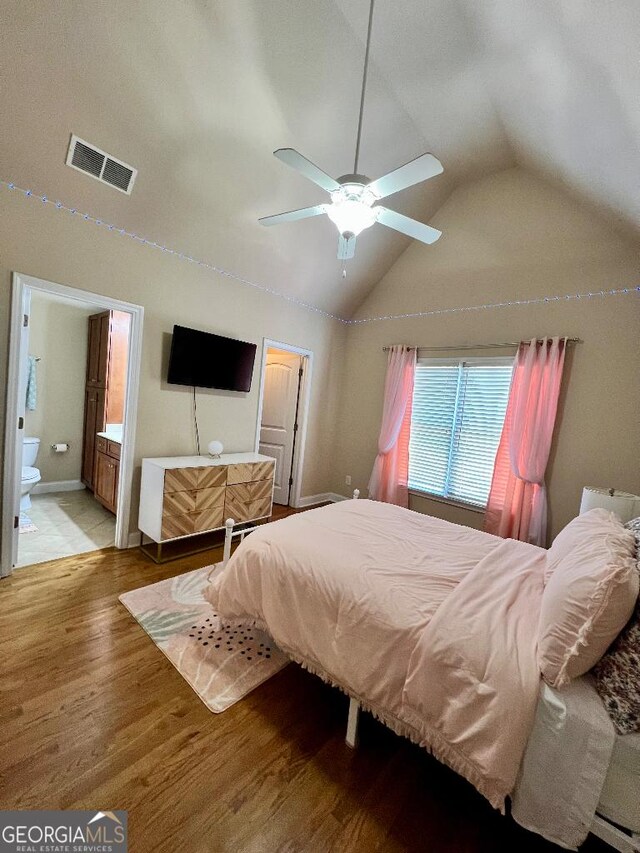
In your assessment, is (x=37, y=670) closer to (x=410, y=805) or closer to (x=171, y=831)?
(x=171, y=831)

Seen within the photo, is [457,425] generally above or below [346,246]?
below

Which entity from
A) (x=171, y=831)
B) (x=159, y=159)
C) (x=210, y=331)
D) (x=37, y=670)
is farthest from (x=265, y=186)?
(x=171, y=831)

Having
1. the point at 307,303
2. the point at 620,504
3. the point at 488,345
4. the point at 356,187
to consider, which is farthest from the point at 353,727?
the point at 307,303

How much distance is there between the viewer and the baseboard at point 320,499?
15.6ft

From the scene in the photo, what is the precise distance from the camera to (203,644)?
78.3 inches

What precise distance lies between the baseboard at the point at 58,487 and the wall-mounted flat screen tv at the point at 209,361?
2507mm

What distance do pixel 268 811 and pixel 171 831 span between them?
1.07 ft

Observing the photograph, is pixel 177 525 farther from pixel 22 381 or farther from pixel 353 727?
pixel 353 727

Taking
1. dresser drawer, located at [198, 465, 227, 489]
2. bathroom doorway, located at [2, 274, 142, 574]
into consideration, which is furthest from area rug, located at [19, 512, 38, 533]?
dresser drawer, located at [198, 465, 227, 489]

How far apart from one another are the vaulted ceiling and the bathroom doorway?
998 mm

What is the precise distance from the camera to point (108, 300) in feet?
8.87

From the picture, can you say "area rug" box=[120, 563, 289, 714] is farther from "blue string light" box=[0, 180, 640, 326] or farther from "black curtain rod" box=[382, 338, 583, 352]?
"black curtain rod" box=[382, 338, 583, 352]

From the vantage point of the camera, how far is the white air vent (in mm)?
2173

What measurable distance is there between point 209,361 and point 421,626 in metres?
2.86
